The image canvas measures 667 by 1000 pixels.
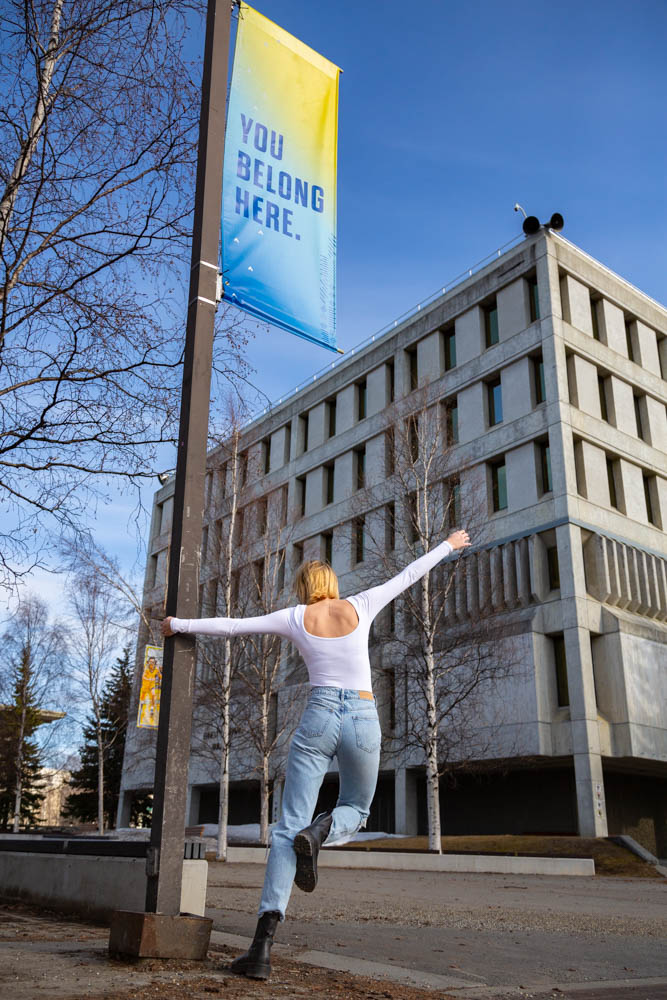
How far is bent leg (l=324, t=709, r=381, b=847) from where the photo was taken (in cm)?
385

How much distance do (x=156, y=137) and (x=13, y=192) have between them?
1454mm

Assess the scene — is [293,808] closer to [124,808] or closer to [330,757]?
[330,757]

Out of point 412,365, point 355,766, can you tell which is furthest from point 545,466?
point 355,766

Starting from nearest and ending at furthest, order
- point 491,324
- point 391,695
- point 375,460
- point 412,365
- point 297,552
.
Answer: point 391,695, point 491,324, point 375,460, point 412,365, point 297,552

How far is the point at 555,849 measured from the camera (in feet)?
74.4

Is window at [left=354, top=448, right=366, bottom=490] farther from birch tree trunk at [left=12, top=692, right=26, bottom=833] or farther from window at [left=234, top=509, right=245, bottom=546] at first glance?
birch tree trunk at [left=12, top=692, right=26, bottom=833]

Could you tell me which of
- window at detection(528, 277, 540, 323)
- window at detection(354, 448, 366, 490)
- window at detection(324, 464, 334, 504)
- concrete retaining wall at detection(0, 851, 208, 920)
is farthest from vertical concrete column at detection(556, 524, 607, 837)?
concrete retaining wall at detection(0, 851, 208, 920)

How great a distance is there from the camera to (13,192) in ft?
22.7

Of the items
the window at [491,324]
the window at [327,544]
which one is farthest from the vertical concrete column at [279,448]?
the window at [491,324]

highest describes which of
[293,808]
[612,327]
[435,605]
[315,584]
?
[612,327]

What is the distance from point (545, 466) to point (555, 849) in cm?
1399

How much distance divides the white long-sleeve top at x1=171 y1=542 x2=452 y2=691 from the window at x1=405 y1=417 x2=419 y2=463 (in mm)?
20114

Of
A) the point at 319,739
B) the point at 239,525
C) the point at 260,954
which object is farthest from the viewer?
the point at 239,525

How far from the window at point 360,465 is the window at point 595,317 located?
11.7 meters
